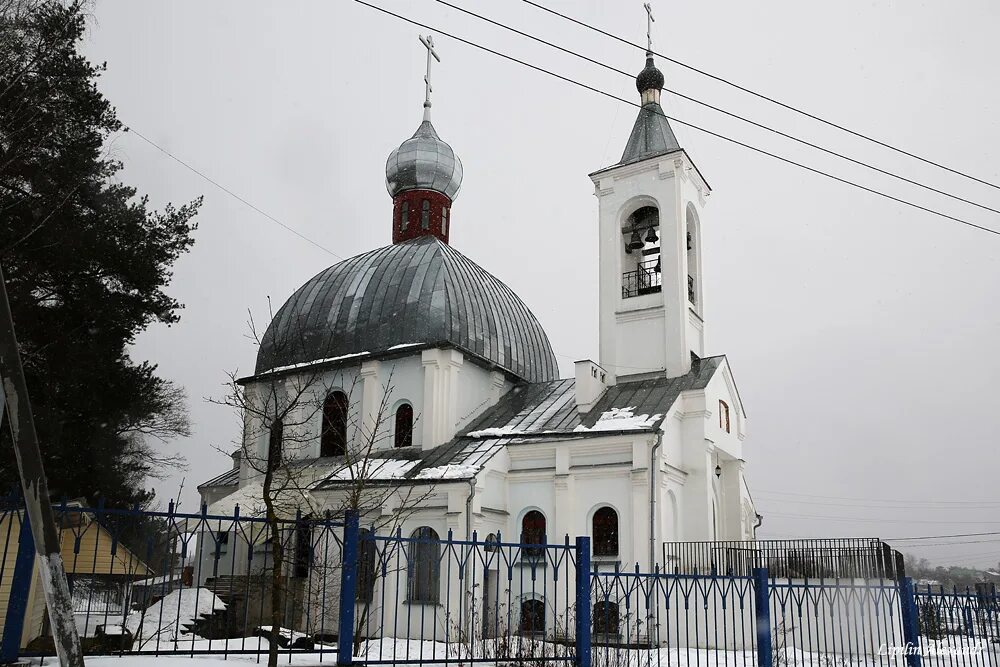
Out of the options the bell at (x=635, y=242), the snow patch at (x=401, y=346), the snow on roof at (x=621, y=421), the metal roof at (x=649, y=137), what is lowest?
the snow on roof at (x=621, y=421)

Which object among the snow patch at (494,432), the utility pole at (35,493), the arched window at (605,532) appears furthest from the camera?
the snow patch at (494,432)

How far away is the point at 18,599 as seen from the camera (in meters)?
6.22

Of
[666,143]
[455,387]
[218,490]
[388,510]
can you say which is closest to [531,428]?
[455,387]

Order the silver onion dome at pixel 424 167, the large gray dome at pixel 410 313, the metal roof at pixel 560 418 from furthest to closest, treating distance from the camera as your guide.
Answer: the silver onion dome at pixel 424 167
the large gray dome at pixel 410 313
the metal roof at pixel 560 418

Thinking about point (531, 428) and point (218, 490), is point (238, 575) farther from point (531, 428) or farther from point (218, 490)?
point (531, 428)

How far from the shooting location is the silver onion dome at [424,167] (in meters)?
30.0

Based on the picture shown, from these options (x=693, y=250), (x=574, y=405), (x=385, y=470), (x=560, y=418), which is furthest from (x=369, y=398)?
(x=693, y=250)

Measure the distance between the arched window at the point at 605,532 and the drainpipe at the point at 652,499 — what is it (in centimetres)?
97

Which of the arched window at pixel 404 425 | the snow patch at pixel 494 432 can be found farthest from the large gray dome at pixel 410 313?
the snow patch at pixel 494 432

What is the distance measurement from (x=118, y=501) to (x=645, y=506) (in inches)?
434

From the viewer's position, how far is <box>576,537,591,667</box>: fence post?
356 inches

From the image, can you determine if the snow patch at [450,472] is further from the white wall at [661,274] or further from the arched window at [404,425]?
the white wall at [661,274]

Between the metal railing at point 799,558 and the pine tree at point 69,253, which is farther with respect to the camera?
the metal railing at point 799,558

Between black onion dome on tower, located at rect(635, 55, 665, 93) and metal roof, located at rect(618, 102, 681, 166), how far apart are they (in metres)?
0.65
